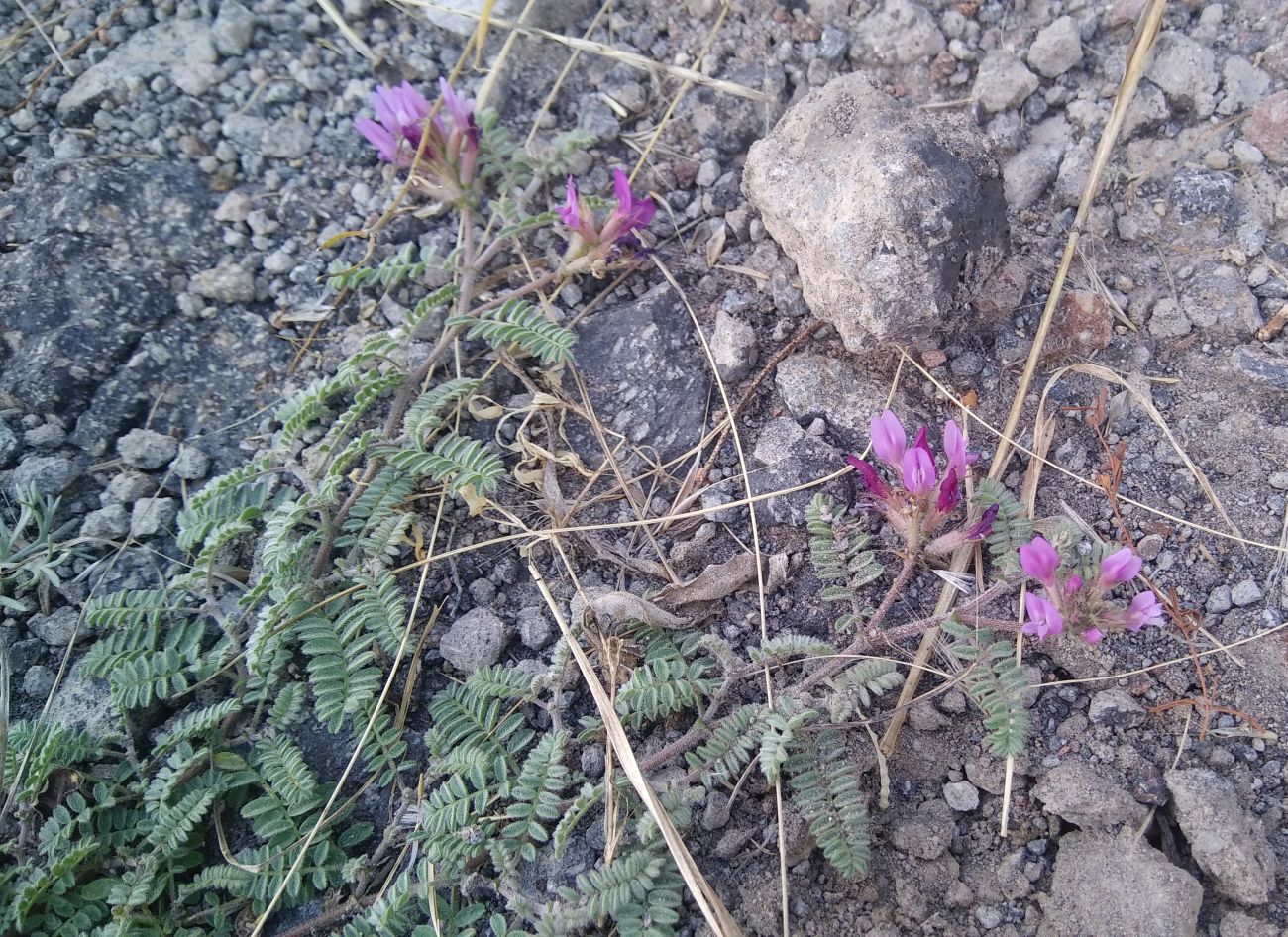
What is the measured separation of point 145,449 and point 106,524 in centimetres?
24

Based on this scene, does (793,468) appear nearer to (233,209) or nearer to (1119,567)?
(1119,567)

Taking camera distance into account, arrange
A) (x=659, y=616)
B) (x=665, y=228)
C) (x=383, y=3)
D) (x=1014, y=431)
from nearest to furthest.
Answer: (x=659, y=616) < (x=1014, y=431) < (x=665, y=228) < (x=383, y=3)

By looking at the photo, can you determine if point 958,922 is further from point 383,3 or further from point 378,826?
point 383,3

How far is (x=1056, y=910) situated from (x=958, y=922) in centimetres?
20

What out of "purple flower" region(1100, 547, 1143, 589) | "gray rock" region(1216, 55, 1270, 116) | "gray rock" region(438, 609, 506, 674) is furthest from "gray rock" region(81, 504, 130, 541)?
"gray rock" region(1216, 55, 1270, 116)

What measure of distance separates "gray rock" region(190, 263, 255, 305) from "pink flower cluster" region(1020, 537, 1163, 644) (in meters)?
2.37

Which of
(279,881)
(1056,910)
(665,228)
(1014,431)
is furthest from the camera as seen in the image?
(665,228)

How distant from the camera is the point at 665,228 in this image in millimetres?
2988

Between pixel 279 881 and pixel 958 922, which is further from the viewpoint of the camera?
pixel 279 881

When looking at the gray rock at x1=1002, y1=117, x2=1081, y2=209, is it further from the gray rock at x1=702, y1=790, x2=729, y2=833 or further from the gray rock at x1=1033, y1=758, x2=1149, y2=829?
the gray rock at x1=702, y1=790, x2=729, y2=833

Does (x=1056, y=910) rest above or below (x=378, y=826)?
above

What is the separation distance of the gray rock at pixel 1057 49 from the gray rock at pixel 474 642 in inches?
90.9

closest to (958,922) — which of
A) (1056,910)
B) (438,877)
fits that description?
(1056,910)

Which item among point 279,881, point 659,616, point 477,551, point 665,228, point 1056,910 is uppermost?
point 665,228
